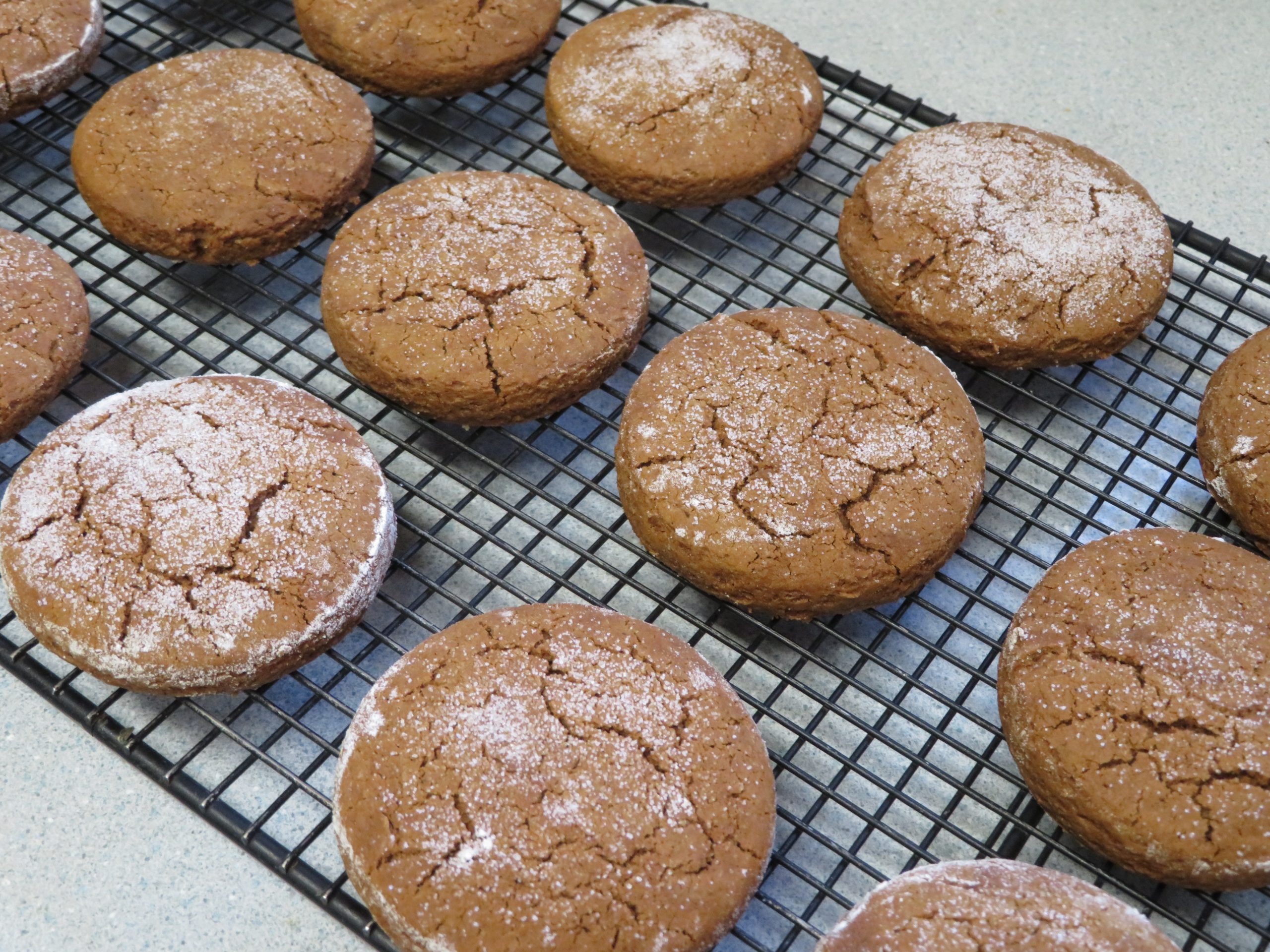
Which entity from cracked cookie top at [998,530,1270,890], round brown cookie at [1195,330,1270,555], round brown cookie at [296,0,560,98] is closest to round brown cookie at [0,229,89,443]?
round brown cookie at [296,0,560,98]

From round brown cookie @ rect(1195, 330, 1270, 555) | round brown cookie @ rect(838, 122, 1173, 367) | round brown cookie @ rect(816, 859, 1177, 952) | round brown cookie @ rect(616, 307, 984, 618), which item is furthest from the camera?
round brown cookie @ rect(838, 122, 1173, 367)

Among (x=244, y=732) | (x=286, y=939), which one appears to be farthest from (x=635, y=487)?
(x=286, y=939)

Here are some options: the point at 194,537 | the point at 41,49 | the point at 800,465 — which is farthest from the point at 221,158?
the point at 800,465

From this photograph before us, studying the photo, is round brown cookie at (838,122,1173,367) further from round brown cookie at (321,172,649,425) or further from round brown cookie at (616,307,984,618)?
round brown cookie at (321,172,649,425)

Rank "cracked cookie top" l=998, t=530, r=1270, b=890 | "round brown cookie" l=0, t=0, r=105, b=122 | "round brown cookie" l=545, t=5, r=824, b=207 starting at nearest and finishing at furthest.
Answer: "cracked cookie top" l=998, t=530, r=1270, b=890, "round brown cookie" l=545, t=5, r=824, b=207, "round brown cookie" l=0, t=0, r=105, b=122

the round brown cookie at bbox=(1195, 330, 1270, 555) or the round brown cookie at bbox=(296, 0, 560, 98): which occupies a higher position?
the round brown cookie at bbox=(296, 0, 560, 98)

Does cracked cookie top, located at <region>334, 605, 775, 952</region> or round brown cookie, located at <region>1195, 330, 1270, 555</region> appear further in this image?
round brown cookie, located at <region>1195, 330, 1270, 555</region>

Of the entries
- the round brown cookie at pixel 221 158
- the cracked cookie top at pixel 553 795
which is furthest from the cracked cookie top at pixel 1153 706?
the round brown cookie at pixel 221 158

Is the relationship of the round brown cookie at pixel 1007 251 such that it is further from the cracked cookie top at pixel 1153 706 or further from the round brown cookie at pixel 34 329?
the round brown cookie at pixel 34 329
